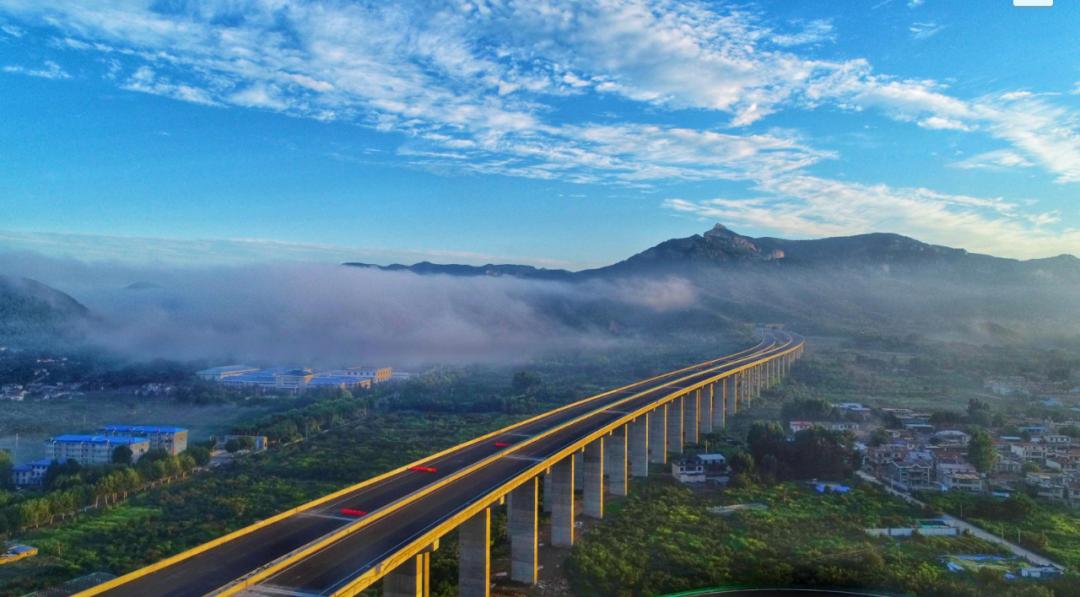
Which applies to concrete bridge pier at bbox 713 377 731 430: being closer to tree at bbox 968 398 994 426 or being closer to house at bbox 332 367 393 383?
tree at bbox 968 398 994 426

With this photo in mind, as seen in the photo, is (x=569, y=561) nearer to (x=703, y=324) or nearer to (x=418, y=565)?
(x=418, y=565)

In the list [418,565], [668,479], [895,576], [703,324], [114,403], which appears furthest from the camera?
[703,324]

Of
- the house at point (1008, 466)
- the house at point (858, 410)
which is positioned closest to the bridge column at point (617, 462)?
the house at point (1008, 466)

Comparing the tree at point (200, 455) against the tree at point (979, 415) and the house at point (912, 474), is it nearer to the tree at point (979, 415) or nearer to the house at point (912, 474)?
the house at point (912, 474)

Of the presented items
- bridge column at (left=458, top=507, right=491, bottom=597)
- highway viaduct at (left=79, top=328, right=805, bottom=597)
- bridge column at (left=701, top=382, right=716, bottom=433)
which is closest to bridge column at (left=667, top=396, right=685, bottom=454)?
highway viaduct at (left=79, top=328, right=805, bottom=597)

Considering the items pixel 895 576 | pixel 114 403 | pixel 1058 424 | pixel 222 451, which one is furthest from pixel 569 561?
pixel 114 403

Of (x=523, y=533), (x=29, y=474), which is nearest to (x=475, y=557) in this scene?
(x=523, y=533)
